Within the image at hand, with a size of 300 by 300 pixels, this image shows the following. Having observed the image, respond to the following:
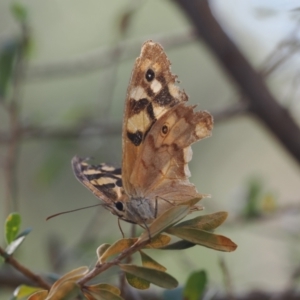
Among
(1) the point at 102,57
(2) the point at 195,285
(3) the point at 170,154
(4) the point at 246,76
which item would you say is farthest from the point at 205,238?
(1) the point at 102,57

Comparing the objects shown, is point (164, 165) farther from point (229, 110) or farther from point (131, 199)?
point (229, 110)

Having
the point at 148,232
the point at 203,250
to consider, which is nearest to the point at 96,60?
the point at 148,232

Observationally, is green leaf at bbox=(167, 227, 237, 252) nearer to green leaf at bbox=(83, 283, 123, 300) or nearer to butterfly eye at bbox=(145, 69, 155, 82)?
green leaf at bbox=(83, 283, 123, 300)

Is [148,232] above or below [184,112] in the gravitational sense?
below

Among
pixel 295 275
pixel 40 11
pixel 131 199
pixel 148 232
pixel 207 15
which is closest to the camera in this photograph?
pixel 148 232

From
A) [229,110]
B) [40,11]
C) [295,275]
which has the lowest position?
[295,275]

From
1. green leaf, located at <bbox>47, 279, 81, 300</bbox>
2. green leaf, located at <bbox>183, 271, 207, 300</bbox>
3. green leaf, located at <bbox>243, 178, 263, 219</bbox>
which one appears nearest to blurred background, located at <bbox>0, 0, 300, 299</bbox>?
green leaf, located at <bbox>243, 178, 263, 219</bbox>

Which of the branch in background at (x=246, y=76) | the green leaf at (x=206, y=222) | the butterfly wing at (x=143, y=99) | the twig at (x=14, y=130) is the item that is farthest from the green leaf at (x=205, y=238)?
the branch in background at (x=246, y=76)

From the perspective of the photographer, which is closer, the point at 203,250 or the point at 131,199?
the point at 131,199
